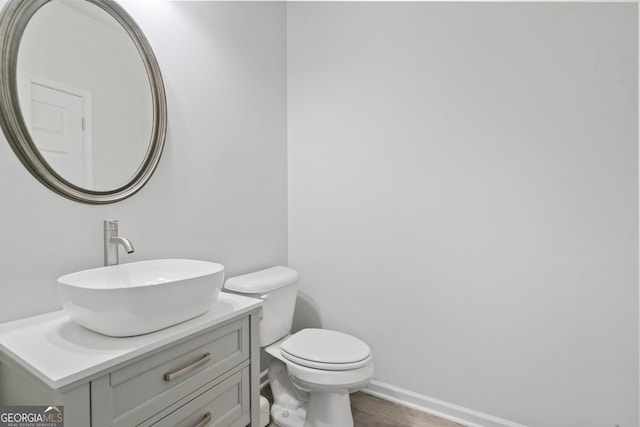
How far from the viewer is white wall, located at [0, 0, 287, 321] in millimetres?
1073

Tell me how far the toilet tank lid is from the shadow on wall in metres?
0.40

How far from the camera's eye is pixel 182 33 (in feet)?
5.09

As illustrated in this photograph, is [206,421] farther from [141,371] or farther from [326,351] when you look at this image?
[326,351]

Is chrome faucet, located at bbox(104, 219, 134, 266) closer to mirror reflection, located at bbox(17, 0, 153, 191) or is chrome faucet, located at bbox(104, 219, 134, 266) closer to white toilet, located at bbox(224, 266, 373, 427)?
mirror reflection, located at bbox(17, 0, 153, 191)

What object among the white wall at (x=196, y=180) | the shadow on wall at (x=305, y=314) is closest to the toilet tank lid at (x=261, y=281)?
the white wall at (x=196, y=180)

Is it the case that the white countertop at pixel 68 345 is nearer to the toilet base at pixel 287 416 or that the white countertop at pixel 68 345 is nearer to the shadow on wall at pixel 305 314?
the toilet base at pixel 287 416

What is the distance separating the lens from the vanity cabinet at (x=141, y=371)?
772 mm

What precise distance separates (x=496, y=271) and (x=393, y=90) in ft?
3.67

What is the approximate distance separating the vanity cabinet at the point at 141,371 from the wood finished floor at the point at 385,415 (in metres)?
0.79

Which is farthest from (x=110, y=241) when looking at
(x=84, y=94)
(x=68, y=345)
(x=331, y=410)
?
(x=331, y=410)

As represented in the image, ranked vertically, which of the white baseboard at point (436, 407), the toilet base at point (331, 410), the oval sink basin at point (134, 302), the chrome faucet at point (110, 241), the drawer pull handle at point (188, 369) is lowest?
the white baseboard at point (436, 407)

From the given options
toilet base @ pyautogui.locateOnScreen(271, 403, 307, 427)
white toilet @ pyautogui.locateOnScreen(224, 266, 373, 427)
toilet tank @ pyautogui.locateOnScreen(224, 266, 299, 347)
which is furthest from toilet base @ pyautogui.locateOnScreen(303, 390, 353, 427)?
toilet tank @ pyautogui.locateOnScreen(224, 266, 299, 347)

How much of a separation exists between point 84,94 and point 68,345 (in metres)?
0.89

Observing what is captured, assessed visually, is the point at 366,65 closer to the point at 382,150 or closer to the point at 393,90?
the point at 393,90
